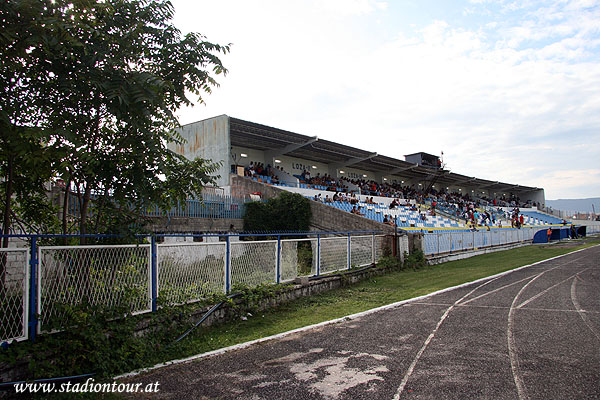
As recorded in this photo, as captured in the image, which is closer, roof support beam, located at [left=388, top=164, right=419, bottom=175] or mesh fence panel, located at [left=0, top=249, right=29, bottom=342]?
mesh fence panel, located at [left=0, top=249, right=29, bottom=342]

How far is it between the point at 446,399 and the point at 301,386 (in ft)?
5.61

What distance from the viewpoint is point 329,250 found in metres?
12.7

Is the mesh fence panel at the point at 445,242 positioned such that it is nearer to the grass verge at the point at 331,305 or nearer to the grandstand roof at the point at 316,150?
the grass verge at the point at 331,305

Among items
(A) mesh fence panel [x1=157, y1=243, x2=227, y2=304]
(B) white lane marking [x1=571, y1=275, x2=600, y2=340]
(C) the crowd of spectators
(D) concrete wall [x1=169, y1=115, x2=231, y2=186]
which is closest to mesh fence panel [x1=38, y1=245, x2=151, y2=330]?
(A) mesh fence panel [x1=157, y1=243, x2=227, y2=304]

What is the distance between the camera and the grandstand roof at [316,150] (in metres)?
29.6

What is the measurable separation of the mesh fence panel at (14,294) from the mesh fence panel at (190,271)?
2.20 m

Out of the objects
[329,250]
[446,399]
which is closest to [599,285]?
[329,250]

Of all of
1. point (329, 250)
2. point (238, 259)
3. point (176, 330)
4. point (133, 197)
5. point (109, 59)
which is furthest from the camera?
point (329, 250)

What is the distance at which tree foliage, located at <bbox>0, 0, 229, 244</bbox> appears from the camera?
470 cm

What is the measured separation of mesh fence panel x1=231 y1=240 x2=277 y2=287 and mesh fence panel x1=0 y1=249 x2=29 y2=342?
14.0 feet

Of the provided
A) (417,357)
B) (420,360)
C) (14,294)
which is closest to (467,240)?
(417,357)

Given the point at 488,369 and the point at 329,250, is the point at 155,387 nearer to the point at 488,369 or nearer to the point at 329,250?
the point at 488,369

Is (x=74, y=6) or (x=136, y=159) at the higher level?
(x=74, y=6)

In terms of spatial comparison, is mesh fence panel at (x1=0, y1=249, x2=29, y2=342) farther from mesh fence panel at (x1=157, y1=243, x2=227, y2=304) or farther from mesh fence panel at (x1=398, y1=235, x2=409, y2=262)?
mesh fence panel at (x1=398, y1=235, x2=409, y2=262)
